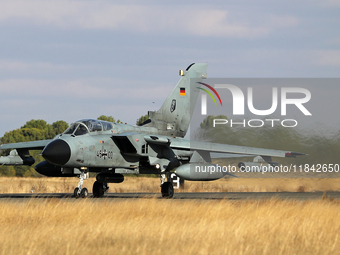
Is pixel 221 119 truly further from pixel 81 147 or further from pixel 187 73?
pixel 81 147

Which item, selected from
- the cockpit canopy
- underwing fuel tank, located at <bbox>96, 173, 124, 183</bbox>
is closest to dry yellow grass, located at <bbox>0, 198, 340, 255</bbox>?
the cockpit canopy

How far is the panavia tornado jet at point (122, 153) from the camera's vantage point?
17.3 m

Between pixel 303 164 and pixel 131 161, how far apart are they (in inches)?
313

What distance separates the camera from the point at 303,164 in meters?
21.4

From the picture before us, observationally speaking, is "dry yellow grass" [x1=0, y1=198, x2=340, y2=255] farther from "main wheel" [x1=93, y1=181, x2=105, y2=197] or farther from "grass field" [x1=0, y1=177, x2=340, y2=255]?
"main wheel" [x1=93, y1=181, x2=105, y2=197]

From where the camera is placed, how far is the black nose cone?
53.4 feet

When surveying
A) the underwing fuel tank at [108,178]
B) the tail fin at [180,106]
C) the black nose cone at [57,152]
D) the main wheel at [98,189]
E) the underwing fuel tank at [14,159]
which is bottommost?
the main wheel at [98,189]

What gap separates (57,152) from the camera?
16.4 m

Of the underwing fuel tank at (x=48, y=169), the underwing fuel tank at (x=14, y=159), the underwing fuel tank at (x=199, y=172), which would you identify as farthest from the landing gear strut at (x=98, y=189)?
the underwing fuel tank at (x=14, y=159)

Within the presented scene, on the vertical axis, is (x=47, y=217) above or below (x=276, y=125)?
below

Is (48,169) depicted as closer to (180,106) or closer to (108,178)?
(108,178)

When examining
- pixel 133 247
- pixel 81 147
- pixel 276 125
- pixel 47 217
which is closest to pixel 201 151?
pixel 276 125

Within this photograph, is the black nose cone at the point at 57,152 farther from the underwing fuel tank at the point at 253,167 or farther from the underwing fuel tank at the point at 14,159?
the underwing fuel tank at the point at 253,167

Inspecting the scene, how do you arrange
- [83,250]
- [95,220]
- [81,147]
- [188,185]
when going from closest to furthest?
[83,250] < [95,220] < [81,147] < [188,185]
